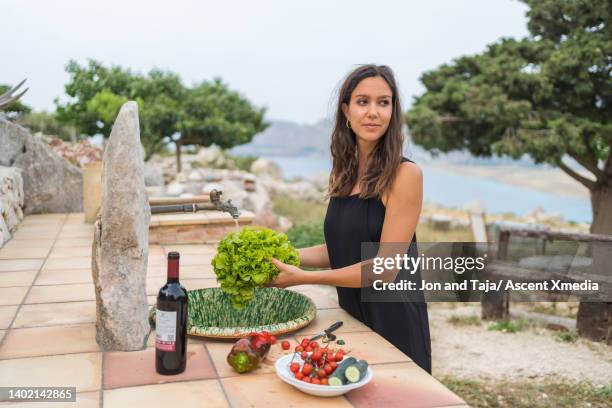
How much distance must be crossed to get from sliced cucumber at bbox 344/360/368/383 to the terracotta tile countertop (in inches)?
3.1

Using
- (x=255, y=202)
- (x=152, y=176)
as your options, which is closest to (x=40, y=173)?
(x=152, y=176)

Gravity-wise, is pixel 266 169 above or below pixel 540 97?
below

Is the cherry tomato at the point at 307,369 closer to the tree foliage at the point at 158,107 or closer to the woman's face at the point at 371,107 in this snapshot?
the woman's face at the point at 371,107

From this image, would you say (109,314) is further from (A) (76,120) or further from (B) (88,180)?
(A) (76,120)

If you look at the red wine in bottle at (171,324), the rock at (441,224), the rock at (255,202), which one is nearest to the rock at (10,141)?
the rock at (255,202)

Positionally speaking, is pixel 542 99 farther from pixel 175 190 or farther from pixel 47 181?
pixel 47 181

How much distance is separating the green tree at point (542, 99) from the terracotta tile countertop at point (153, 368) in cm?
738

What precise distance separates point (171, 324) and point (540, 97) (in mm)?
9366

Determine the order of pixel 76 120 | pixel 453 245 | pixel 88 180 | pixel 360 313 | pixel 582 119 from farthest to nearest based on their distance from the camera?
pixel 76 120
pixel 582 119
pixel 453 245
pixel 88 180
pixel 360 313

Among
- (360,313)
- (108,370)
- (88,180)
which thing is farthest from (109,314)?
(88,180)

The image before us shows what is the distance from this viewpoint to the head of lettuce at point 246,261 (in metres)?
2.63

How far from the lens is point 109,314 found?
2.58 m

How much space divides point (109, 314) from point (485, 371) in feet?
13.9

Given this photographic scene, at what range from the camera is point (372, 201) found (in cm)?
286
